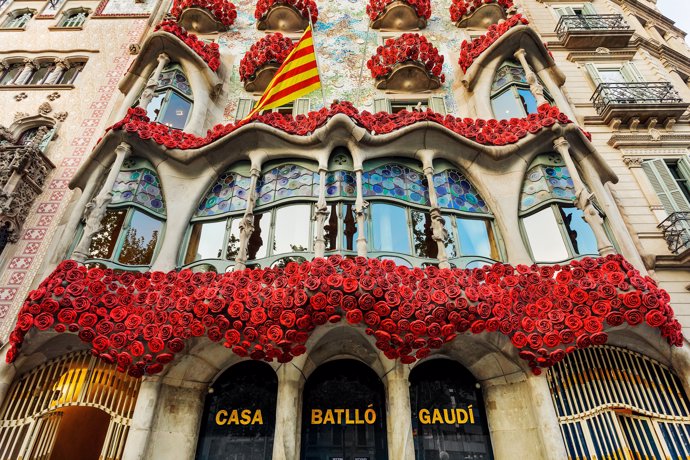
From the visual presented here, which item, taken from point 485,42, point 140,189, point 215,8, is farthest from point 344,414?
point 215,8

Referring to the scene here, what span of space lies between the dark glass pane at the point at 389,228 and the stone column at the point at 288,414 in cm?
327

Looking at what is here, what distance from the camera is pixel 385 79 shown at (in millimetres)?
13141

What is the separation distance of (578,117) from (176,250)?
13.4m

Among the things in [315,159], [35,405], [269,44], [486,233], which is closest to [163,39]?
[269,44]

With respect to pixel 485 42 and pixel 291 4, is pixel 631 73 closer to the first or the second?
pixel 485 42

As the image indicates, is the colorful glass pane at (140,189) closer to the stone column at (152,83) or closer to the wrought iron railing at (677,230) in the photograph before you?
the stone column at (152,83)

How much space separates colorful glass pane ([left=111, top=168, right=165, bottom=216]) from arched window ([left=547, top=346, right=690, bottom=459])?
10240 mm

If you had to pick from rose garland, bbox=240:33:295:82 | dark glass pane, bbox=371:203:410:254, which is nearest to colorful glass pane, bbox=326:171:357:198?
dark glass pane, bbox=371:203:410:254

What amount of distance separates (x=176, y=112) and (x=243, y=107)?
2.25 m

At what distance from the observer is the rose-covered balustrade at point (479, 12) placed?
14.4 meters

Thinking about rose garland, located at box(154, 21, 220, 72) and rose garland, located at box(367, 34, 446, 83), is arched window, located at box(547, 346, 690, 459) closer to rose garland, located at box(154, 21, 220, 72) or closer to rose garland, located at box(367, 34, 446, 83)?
rose garland, located at box(367, 34, 446, 83)

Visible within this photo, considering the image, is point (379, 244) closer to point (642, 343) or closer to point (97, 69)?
point (642, 343)

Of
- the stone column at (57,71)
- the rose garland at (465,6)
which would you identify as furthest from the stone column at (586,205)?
the stone column at (57,71)

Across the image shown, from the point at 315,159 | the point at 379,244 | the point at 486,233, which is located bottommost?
the point at 379,244
